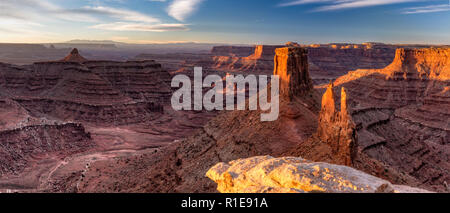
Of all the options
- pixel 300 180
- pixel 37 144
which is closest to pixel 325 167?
pixel 300 180

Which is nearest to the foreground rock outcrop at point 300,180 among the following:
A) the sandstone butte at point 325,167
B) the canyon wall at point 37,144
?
the sandstone butte at point 325,167

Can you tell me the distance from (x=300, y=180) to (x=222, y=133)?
2027 cm

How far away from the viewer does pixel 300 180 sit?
9180 mm

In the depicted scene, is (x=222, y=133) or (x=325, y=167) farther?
(x=222, y=133)

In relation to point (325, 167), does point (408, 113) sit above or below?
below

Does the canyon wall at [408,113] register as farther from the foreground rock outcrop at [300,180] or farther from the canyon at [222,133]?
the foreground rock outcrop at [300,180]

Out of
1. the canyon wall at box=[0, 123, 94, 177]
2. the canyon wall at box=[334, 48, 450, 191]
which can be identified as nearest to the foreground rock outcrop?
the canyon wall at box=[334, 48, 450, 191]

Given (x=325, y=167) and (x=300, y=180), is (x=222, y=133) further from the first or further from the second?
(x=300, y=180)

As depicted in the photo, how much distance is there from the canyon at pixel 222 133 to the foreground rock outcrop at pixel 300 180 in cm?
5

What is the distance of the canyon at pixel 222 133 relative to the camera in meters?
18.8
